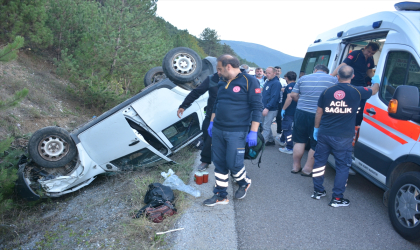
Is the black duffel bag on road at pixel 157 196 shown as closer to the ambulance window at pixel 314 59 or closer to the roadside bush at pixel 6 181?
the roadside bush at pixel 6 181

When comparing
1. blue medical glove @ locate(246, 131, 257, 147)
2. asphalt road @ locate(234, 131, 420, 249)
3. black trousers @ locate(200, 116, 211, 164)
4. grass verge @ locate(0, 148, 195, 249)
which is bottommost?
grass verge @ locate(0, 148, 195, 249)

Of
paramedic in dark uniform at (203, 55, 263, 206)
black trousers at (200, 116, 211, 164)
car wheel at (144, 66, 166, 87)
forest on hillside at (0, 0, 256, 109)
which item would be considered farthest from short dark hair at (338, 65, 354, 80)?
forest on hillside at (0, 0, 256, 109)

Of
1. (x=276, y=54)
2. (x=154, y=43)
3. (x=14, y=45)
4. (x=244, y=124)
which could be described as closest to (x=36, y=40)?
(x=154, y=43)

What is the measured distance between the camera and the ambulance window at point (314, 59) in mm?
5996

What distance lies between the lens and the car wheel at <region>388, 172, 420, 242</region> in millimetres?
2773

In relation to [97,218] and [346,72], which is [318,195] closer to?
[346,72]

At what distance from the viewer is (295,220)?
3270 mm

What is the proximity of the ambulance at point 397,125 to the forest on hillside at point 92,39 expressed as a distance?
7670 mm

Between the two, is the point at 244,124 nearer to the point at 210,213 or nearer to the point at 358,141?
the point at 210,213

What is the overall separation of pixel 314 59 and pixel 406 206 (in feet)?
15.3

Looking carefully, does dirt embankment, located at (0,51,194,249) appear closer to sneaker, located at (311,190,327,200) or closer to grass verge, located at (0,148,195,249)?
grass verge, located at (0,148,195,249)

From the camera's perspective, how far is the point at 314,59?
685 cm

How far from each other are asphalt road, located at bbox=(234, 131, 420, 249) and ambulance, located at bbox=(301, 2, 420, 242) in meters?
0.26

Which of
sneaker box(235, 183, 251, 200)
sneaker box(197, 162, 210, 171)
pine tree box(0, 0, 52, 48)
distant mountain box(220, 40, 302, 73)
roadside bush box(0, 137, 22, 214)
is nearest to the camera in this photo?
sneaker box(235, 183, 251, 200)
